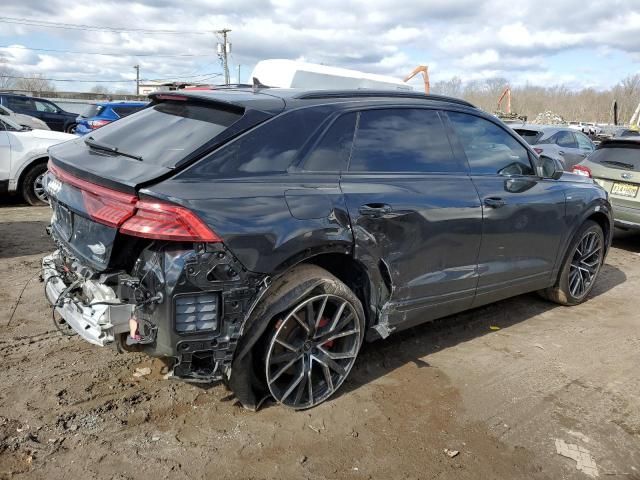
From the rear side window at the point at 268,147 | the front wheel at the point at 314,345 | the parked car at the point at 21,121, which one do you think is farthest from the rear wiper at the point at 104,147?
the parked car at the point at 21,121

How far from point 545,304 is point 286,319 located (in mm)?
3370

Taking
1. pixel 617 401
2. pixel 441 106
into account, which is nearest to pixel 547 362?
pixel 617 401

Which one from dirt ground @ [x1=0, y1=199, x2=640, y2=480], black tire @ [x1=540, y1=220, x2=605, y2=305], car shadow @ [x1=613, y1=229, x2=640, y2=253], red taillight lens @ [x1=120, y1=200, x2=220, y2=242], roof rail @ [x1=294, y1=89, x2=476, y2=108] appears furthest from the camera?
car shadow @ [x1=613, y1=229, x2=640, y2=253]

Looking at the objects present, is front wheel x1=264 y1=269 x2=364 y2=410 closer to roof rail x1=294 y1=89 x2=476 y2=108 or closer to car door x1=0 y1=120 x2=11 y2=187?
roof rail x1=294 y1=89 x2=476 y2=108

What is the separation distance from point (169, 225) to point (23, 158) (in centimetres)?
672

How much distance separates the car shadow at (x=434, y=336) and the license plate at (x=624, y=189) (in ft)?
7.10

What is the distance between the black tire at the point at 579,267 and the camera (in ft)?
16.4

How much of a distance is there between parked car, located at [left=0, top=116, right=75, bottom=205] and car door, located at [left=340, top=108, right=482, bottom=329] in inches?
246

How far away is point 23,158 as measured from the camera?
26.4ft

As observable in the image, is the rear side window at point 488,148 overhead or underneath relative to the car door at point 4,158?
overhead

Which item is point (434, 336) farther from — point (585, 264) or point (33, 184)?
point (33, 184)

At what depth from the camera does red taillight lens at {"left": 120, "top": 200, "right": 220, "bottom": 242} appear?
99.9 inches

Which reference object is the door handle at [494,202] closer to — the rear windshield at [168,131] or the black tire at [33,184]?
the rear windshield at [168,131]

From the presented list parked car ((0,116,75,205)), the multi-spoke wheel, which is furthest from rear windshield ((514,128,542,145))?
the multi-spoke wheel
